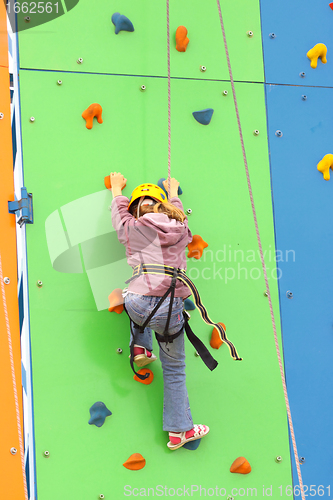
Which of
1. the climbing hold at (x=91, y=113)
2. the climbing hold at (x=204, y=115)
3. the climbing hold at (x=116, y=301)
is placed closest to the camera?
the climbing hold at (x=116, y=301)

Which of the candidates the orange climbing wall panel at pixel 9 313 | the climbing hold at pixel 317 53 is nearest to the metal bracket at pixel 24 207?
the orange climbing wall panel at pixel 9 313

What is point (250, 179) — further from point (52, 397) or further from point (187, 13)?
point (52, 397)

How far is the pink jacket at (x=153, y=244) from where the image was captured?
2.33m

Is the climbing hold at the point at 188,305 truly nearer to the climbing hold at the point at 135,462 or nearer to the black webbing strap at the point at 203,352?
the black webbing strap at the point at 203,352

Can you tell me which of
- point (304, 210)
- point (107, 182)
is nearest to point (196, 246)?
point (107, 182)

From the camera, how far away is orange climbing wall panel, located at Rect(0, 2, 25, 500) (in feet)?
A: 7.78

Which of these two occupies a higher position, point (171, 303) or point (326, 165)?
point (326, 165)

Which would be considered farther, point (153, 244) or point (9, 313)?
point (9, 313)

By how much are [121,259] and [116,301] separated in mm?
222

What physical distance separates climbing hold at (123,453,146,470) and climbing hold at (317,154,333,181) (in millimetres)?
1783

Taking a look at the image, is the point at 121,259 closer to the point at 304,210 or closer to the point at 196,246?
the point at 196,246

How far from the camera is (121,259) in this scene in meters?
2.65

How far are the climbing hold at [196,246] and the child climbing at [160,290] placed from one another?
0.17 metres

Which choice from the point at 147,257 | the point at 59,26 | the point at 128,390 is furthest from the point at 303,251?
the point at 59,26
